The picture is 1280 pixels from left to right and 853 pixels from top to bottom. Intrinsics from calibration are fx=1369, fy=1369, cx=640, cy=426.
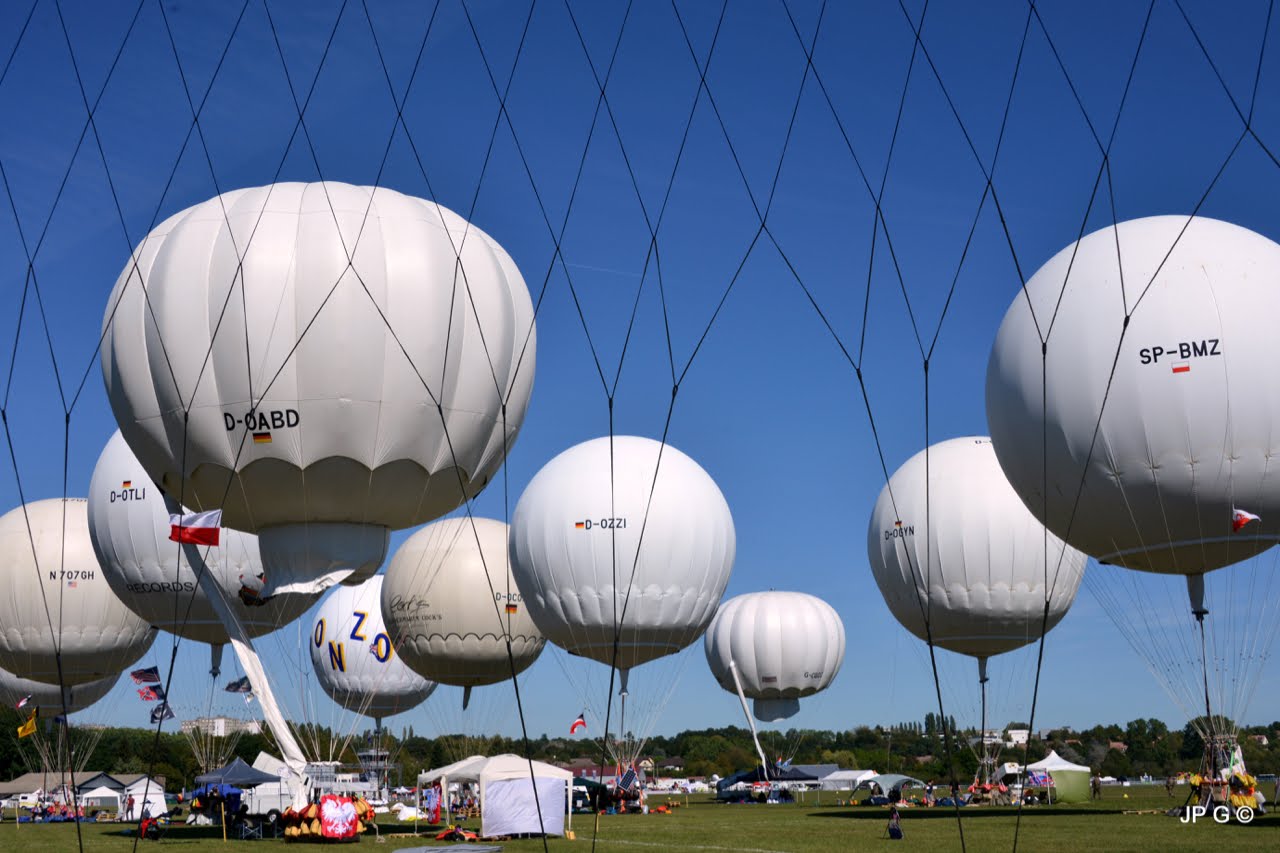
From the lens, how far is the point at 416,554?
47125mm

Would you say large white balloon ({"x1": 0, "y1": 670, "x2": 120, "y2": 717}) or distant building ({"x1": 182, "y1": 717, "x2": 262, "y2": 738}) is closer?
distant building ({"x1": 182, "y1": 717, "x2": 262, "y2": 738})

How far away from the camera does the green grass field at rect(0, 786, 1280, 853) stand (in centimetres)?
2123

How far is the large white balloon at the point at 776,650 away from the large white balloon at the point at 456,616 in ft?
30.1

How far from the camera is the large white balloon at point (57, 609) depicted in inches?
1602

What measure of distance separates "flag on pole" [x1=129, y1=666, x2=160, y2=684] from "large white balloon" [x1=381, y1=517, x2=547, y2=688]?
7519 mm

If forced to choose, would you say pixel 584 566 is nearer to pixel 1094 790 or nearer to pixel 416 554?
pixel 416 554

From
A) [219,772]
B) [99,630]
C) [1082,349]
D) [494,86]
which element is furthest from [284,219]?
[99,630]

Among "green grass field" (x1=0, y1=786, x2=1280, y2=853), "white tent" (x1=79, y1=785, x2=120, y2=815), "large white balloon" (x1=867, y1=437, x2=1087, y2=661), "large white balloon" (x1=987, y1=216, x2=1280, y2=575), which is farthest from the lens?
"white tent" (x1=79, y1=785, x2=120, y2=815)

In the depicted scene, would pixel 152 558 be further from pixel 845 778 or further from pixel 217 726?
pixel 217 726

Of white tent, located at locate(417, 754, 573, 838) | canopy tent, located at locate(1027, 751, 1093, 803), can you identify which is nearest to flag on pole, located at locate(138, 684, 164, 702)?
white tent, located at locate(417, 754, 573, 838)

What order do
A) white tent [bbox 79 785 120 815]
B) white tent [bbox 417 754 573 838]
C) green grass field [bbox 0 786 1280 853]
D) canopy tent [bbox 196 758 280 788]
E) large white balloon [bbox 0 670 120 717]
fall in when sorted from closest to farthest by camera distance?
green grass field [bbox 0 786 1280 853]
white tent [bbox 417 754 573 838]
canopy tent [bbox 196 758 280 788]
large white balloon [bbox 0 670 120 717]
white tent [bbox 79 785 120 815]

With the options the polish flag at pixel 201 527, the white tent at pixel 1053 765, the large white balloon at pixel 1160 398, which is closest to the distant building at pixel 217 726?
the polish flag at pixel 201 527

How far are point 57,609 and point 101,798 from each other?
118ft

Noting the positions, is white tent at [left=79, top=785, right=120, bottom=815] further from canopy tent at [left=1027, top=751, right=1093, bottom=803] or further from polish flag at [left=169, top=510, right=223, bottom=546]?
polish flag at [left=169, top=510, right=223, bottom=546]
